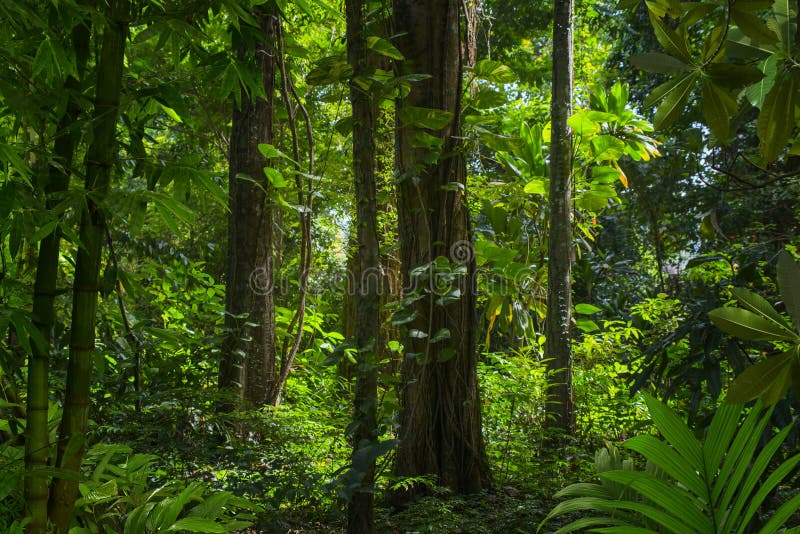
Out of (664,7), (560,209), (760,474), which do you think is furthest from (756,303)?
(560,209)

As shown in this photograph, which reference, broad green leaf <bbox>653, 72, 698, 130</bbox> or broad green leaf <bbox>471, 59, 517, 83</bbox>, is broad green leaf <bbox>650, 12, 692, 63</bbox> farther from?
broad green leaf <bbox>471, 59, 517, 83</bbox>

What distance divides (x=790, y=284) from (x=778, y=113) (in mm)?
323

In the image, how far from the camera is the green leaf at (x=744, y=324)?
4.09ft

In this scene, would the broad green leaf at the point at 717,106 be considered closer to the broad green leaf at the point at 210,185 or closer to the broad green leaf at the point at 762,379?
the broad green leaf at the point at 762,379

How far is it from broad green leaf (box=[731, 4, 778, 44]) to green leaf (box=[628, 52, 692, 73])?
0.13 m

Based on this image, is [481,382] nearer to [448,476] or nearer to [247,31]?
[448,476]

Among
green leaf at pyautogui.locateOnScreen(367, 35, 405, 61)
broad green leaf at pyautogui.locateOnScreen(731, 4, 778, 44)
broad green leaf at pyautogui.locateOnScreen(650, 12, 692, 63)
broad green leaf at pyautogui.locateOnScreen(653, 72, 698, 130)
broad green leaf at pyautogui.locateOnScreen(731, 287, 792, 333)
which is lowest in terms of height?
broad green leaf at pyautogui.locateOnScreen(731, 287, 792, 333)

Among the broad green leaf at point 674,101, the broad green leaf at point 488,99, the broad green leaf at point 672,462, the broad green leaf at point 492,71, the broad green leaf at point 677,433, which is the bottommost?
the broad green leaf at point 672,462

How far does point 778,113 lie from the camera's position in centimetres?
124

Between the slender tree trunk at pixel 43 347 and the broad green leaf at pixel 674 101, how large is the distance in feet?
4.38

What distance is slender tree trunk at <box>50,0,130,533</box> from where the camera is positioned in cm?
164

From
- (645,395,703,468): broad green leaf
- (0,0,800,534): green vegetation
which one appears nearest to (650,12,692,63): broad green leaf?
(0,0,800,534): green vegetation

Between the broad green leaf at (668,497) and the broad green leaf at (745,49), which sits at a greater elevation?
the broad green leaf at (745,49)

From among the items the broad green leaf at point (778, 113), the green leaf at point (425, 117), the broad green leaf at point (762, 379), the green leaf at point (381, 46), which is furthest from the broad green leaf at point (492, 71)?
the broad green leaf at point (762, 379)
